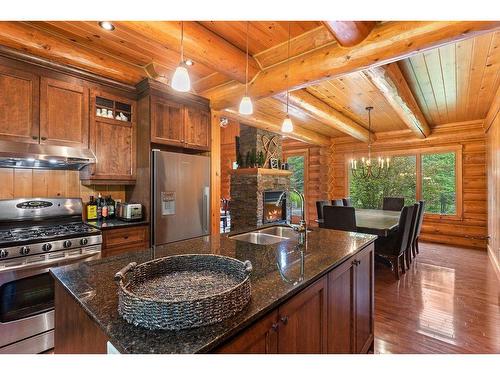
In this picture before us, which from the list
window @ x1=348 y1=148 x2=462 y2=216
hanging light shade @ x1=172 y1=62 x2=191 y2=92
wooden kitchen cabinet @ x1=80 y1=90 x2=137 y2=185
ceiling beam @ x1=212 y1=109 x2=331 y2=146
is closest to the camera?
hanging light shade @ x1=172 y1=62 x2=191 y2=92

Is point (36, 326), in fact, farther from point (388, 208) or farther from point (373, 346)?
point (388, 208)

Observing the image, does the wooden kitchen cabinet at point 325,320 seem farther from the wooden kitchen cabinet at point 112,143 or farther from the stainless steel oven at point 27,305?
the wooden kitchen cabinet at point 112,143

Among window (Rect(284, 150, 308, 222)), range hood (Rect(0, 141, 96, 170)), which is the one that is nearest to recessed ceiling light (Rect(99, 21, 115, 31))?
range hood (Rect(0, 141, 96, 170))

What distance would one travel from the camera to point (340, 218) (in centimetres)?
339

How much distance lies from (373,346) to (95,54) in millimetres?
3628

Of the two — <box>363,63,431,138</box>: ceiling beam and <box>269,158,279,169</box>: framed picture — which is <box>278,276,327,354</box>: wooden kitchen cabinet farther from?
<box>269,158,279,169</box>: framed picture

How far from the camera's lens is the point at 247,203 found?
4.84m

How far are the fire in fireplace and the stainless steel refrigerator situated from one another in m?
1.79

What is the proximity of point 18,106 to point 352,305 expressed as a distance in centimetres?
306

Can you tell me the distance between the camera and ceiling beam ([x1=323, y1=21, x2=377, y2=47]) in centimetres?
184

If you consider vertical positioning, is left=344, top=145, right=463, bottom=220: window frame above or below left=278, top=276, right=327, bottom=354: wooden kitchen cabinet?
above

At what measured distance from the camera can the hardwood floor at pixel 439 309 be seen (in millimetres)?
2037

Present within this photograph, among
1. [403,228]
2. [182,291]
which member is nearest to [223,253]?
[182,291]
